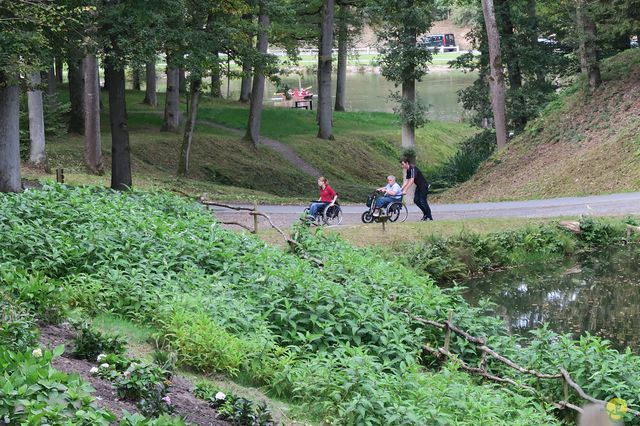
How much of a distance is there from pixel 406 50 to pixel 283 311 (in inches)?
917

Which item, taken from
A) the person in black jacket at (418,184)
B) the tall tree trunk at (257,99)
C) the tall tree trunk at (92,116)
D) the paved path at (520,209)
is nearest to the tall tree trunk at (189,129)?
the tall tree trunk at (92,116)

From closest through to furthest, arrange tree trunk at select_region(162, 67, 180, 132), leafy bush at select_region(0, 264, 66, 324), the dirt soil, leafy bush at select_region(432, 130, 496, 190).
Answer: the dirt soil
leafy bush at select_region(0, 264, 66, 324)
leafy bush at select_region(432, 130, 496, 190)
tree trunk at select_region(162, 67, 180, 132)

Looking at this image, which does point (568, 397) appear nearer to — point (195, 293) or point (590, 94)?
point (195, 293)

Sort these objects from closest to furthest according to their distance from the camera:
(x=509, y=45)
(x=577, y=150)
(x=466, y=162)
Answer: (x=577, y=150) → (x=509, y=45) → (x=466, y=162)

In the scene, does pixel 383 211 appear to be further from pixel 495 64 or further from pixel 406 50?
pixel 495 64

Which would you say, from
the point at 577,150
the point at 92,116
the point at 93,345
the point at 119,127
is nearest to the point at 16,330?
the point at 93,345

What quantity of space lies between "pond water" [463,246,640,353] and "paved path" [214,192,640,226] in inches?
103

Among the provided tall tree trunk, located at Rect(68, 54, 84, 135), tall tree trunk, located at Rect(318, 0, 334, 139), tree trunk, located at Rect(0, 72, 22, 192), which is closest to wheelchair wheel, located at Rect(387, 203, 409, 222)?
tree trunk, located at Rect(0, 72, 22, 192)

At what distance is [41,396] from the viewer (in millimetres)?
6867

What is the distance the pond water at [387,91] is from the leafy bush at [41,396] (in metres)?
53.0

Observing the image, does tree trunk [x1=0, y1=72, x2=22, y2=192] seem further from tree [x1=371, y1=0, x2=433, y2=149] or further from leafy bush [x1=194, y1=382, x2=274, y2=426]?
leafy bush [x1=194, y1=382, x2=274, y2=426]

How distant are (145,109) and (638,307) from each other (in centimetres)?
3384

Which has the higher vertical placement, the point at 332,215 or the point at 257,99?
the point at 257,99

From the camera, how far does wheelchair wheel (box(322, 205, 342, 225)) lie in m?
22.6
